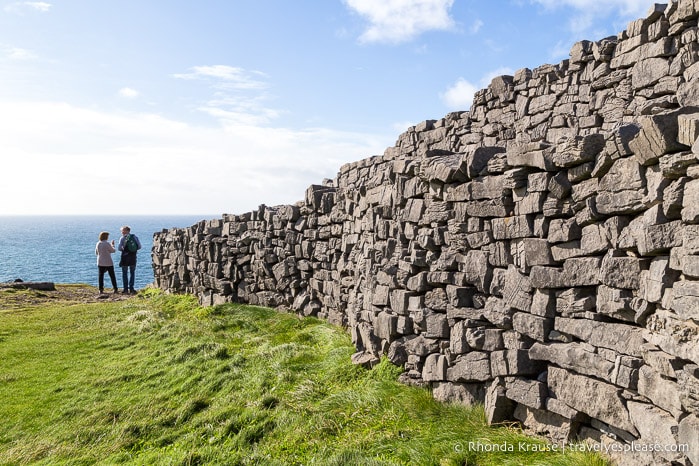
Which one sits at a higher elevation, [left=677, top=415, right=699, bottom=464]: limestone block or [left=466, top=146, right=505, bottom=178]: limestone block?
[left=466, top=146, right=505, bottom=178]: limestone block

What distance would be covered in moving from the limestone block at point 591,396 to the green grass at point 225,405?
517mm

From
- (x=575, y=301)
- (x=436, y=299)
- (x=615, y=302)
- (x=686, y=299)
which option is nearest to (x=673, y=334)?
(x=686, y=299)

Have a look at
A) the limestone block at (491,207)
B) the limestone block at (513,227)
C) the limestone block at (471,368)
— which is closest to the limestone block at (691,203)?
the limestone block at (513,227)

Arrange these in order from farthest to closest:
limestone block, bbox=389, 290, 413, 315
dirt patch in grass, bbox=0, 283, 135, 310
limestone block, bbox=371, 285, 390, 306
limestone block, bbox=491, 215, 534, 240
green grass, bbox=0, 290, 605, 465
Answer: dirt patch in grass, bbox=0, 283, 135, 310
limestone block, bbox=371, 285, 390, 306
limestone block, bbox=389, 290, 413, 315
limestone block, bbox=491, 215, 534, 240
green grass, bbox=0, 290, 605, 465

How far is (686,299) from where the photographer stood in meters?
4.66

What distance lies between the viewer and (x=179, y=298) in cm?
1912

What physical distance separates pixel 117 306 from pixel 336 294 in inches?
389

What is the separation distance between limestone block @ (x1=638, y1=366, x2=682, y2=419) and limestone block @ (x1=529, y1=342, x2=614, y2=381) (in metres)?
0.38

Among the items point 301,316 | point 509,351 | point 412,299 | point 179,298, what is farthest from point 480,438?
point 179,298

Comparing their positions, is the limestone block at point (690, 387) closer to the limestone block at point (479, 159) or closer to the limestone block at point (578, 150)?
the limestone block at point (578, 150)

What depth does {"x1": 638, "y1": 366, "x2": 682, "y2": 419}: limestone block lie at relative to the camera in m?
4.65

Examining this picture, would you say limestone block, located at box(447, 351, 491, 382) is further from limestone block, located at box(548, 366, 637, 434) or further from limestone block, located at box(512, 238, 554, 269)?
limestone block, located at box(512, 238, 554, 269)

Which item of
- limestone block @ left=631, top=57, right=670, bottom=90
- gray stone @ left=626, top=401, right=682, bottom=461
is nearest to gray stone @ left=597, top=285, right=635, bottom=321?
gray stone @ left=626, top=401, right=682, bottom=461

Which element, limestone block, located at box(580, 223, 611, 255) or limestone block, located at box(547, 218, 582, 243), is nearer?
limestone block, located at box(580, 223, 611, 255)
